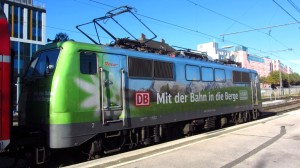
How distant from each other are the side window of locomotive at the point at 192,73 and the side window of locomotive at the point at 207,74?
44 cm

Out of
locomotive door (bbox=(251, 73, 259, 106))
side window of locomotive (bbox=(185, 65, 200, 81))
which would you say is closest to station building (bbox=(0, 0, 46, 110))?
locomotive door (bbox=(251, 73, 259, 106))

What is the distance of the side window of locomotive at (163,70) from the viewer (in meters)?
11.0

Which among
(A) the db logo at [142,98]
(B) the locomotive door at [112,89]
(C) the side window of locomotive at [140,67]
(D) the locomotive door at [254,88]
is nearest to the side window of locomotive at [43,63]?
(B) the locomotive door at [112,89]

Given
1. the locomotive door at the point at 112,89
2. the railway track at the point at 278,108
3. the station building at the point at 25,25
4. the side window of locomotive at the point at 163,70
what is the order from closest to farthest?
the locomotive door at the point at 112,89, the side window of locomotive at the point at 163,70, the railway track at the point at 278,108, the station building at the point at 25,25

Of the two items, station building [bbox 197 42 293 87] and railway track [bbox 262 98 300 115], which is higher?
station building [bbox 197 42 293 87]

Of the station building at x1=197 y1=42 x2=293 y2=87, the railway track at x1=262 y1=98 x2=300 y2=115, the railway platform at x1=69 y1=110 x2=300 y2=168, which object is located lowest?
the railway platform at x1=69 y1=110 x2=300 y2=168

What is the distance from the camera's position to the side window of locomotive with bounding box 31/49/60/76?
27.6 ft

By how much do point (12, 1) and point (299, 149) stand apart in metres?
54.8

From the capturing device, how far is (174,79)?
38.8 ft

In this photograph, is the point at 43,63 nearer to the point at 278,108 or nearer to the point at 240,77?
the point at 240,77

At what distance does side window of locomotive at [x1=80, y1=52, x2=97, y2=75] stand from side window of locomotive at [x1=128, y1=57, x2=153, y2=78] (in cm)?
136

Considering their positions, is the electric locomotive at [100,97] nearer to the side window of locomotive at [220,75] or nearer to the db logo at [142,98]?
the db logo at [142,98]

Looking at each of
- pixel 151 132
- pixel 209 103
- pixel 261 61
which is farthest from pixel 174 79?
pixel 261 61

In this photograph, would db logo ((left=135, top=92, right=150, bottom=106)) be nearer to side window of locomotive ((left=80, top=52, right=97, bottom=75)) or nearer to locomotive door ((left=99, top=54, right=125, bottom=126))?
locomotive door ((left=99, top=54, right=125, bottom=126))
